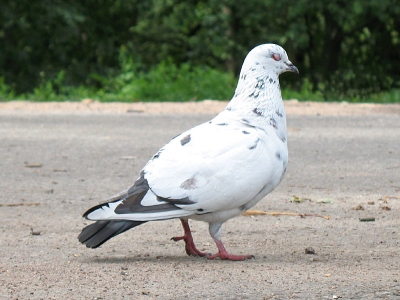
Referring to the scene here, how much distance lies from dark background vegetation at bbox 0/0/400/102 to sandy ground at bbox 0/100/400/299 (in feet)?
27.4

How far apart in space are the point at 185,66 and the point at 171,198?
11594mm

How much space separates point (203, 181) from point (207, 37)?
61.5 feet

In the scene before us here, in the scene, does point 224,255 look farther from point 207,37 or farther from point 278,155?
point 207,37

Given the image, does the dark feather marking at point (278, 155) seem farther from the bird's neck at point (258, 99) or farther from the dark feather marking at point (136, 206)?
the dark feather marking at point (136, 206)

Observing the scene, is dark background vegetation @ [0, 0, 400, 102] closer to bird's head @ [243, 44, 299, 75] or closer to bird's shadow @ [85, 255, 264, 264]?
bird's head @ [243, 44, 299, 75]

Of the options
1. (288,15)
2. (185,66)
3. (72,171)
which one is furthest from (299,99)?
(72,171)

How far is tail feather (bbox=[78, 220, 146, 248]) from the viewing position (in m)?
4.15

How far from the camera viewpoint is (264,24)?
21484 millimetres

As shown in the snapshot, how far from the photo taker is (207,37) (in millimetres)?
22641

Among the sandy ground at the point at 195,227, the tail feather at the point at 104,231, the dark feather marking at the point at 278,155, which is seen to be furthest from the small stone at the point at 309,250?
the tail feather at the point at 104,231

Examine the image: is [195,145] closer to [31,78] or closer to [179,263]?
[179,263]

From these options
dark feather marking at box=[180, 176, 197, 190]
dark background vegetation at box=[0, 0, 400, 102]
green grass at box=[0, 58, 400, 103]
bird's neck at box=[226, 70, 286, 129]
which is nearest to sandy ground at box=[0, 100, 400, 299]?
dark feather marking at box=[180, 176, 197, 190]

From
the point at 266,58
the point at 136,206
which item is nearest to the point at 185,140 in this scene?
the point at 136,206

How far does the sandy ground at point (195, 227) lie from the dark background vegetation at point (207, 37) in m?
8.35
